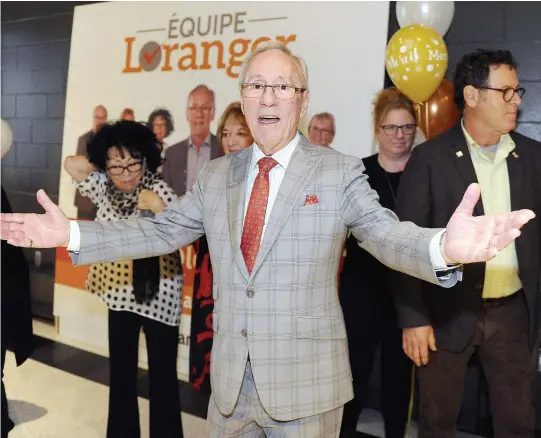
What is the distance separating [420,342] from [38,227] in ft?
4.07

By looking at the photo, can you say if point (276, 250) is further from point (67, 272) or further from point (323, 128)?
point (67, 272)

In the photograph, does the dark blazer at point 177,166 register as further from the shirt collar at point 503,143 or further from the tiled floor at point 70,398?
the shirt collar at point 503,143

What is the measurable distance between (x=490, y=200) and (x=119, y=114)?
2.37 m

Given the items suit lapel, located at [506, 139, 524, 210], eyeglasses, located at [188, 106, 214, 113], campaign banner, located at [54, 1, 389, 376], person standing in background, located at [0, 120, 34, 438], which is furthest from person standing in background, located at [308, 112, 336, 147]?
person standing in background, located at [0, 120, 34, 438]

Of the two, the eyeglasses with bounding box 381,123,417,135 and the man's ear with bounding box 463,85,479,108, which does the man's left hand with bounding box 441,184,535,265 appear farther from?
the eyeglasses with bounding box 381,123,417,135

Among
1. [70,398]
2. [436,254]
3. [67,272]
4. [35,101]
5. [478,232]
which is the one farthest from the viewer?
[35,101]

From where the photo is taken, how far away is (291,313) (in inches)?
52.6

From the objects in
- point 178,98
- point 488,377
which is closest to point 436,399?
point 488,377

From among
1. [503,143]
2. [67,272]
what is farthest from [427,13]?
[67,272]

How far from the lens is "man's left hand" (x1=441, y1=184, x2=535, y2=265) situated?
3.36 ft

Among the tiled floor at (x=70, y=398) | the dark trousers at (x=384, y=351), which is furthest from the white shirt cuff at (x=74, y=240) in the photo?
the tiled floor at (x=70, y=398)

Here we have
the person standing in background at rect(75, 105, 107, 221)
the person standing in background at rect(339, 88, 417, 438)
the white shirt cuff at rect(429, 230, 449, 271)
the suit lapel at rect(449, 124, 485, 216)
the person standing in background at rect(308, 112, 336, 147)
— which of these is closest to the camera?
the white shirt cuff at rect(429, 230, 449, 271)

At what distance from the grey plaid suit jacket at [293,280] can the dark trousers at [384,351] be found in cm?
95

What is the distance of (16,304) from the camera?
8.09ft
